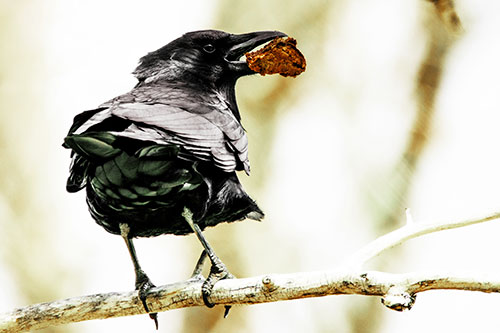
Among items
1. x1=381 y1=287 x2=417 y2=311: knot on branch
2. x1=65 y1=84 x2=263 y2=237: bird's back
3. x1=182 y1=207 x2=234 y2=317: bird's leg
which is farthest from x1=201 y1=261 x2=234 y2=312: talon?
x1=381 y1=287 x2=417 y2=311: knot on branch

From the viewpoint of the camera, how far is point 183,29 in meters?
2.53

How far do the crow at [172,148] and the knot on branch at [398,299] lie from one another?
438 mm

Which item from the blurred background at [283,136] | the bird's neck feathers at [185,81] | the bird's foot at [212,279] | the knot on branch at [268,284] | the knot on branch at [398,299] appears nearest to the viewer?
the knot on branch at [398,299]

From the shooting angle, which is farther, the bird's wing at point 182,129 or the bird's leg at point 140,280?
the bird's leg at point 140,280

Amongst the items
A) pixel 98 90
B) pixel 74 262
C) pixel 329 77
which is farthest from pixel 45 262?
pixel 329 77

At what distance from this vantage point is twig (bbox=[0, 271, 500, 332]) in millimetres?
1298

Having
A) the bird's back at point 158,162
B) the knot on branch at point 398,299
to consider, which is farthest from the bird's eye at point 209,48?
the knot on branch at point 398,299

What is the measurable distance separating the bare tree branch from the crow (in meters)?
0.05

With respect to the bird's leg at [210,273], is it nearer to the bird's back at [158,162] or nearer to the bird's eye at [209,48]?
the bird's back at [158,162]

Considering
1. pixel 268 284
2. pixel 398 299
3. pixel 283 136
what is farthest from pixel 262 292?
pixel 283 136

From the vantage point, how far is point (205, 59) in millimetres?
1870

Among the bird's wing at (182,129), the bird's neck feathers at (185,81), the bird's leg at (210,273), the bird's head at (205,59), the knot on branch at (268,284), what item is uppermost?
the bird's head at (205,59)

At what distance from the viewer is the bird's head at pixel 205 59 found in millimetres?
1850

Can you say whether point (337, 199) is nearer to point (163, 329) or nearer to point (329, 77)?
point (329, 77)
